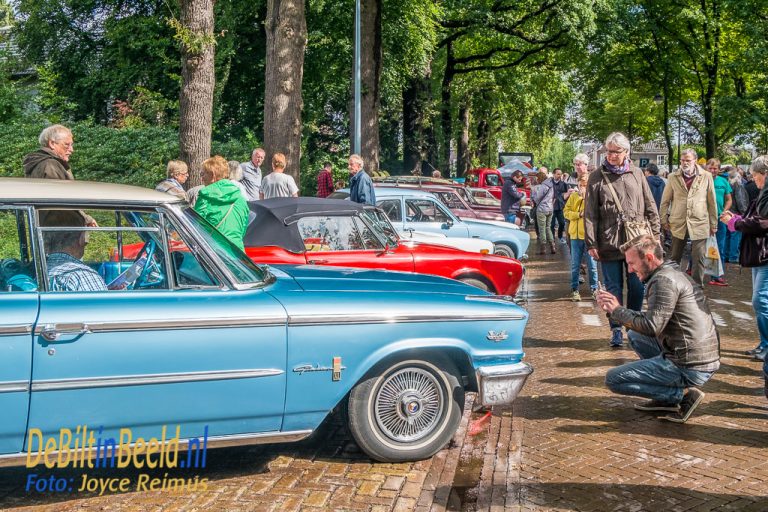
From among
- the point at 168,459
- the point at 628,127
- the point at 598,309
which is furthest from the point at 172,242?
the point at 628,127

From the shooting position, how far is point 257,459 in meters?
5.52

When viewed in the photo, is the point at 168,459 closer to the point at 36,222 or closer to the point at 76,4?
the point at 36,222

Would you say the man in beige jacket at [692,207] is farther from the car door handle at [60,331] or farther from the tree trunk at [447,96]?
the tree trunk at [447,96]

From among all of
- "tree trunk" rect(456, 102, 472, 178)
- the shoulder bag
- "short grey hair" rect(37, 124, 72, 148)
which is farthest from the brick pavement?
"tree trunk" rect(456, 102, 472, 178)

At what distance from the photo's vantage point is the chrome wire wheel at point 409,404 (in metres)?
5.28

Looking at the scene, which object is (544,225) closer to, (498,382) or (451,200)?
(451,200)

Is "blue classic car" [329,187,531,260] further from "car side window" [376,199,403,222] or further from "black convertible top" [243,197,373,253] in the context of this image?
"black convertible top" [243,197,373,253]

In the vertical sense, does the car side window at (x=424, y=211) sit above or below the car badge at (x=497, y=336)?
above

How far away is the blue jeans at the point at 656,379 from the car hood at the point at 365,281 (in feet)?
4.50

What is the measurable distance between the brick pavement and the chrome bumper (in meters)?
0.40

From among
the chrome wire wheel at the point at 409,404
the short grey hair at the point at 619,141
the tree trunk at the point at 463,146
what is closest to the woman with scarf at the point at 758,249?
the short grey hair at the point at 619,141

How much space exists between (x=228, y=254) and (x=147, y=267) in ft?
1.64

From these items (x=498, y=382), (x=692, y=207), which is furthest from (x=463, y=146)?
(x=498, y=382)

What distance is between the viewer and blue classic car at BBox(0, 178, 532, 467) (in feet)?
14.7
